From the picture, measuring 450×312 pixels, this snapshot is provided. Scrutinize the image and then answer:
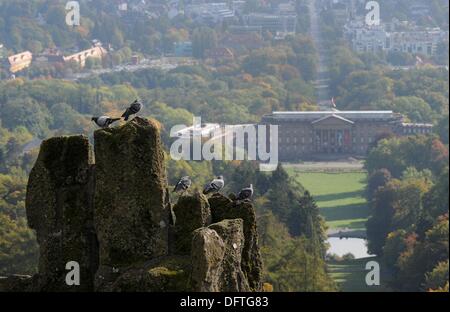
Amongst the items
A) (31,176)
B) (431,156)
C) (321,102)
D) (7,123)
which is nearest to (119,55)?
(321,102)

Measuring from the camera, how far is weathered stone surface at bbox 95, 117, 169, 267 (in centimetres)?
1778

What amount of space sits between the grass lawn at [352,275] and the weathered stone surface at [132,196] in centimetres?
3835

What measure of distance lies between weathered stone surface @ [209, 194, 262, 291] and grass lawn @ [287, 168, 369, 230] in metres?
60.8

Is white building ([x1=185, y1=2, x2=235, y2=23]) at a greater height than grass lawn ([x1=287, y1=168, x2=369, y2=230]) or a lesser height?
lesser

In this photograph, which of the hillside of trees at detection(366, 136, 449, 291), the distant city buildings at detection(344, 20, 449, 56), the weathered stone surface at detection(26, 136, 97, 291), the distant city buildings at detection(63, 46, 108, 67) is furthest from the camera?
the distant city buildings at detection(344, 20, 449, 56)

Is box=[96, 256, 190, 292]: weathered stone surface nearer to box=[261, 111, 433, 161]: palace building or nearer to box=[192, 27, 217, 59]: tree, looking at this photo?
A: box=[261, 111, 433, 161]: palace building

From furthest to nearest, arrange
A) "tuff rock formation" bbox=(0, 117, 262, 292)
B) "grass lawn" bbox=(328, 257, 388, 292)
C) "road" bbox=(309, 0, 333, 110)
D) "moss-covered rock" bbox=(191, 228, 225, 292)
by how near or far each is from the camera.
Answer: "road" bbox=(309, 0, 333, 110) < "grass lawn" bbox=(328, 257, 388, 292) < "tuff rock formation" bbox=(0, 117, 262, 292) < "moss-covered rock" bbox=(191, 228, 225, 292)

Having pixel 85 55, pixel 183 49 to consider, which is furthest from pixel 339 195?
pixel 183 49

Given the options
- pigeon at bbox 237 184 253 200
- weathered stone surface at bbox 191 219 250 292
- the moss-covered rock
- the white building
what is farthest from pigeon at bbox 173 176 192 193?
the white building

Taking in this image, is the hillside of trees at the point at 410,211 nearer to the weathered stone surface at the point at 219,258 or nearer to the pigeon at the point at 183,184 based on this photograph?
the pigeon at the point at 183,184

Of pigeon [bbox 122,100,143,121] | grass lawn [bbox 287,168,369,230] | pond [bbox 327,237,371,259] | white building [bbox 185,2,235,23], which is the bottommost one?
white building [bbox 185,2,235,23]

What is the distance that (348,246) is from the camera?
7350cm

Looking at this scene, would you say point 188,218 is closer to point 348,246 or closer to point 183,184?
point 183,184

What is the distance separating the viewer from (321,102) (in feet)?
456
